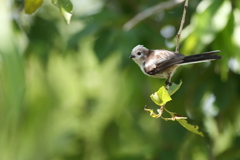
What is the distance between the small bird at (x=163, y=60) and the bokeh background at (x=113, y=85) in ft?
1.73

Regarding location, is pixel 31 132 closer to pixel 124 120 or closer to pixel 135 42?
pixel 124 120

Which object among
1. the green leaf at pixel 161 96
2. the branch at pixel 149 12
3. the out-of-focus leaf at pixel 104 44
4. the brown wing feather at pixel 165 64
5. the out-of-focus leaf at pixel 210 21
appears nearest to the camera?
the green leaf at pixel 161 96

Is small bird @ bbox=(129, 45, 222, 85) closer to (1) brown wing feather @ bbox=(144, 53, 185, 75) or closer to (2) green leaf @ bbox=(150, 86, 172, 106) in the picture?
(1) brown wing feather @ bbox=(144, 53, 185, 75)

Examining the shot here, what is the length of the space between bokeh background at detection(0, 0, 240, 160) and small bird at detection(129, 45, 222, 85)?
53 cm

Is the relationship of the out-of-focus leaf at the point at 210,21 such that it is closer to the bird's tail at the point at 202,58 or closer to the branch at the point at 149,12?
the branch at the point at 149,12

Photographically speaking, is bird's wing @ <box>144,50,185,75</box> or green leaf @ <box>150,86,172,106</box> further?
bird's wing @ <box>144,50,185,75</box>

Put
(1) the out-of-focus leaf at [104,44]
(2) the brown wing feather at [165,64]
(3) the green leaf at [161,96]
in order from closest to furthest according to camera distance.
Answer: (3) the green leaf at [161,96] < (2) the brown wing feather at [165,64] < (1) the out-of-focus leaf at [104,44]

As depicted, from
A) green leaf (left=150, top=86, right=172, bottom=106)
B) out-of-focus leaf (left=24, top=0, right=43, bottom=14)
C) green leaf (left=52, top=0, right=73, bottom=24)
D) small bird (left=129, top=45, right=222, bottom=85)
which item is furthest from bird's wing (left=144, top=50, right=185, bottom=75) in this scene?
out-of-focus leaf (left=24, top=0, right=43, bottom=14)

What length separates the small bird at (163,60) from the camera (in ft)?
7.47

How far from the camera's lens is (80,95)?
219 inches

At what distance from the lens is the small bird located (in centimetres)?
228

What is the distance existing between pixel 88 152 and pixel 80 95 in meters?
0.93

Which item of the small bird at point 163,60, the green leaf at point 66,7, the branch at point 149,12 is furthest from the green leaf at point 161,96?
the branch at point 149,12

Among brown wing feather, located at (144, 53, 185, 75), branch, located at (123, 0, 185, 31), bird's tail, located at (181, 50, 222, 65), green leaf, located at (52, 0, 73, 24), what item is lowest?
bird's tail, located at (181, 50, 222, 65)
